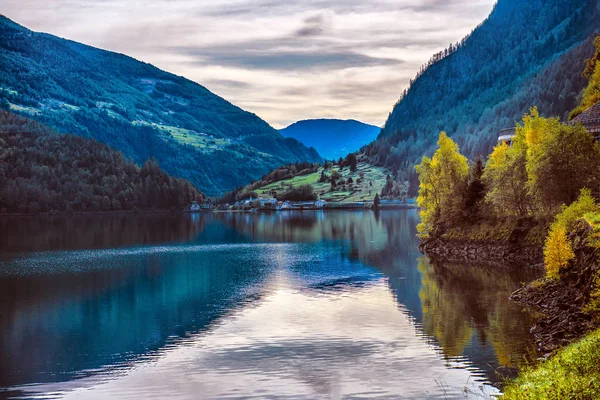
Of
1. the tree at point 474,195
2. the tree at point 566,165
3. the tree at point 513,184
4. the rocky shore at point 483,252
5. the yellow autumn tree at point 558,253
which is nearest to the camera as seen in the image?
the yellow autumn tree at point 558,253

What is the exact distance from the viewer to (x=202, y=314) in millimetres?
67125

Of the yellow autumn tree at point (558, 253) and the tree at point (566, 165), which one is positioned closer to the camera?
the yellow autumn tree at point (558, 253)

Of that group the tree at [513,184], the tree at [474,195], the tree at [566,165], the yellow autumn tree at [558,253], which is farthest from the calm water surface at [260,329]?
the tree at [513,184]

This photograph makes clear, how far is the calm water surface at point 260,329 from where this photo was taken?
143 ft

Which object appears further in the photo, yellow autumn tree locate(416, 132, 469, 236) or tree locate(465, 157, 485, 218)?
yellow autumn tree locate(416, 132, 469, 236)

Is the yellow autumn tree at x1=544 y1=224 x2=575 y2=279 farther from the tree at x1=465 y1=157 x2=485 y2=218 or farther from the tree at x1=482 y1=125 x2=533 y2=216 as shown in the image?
the tree at x1=465 y1=157 x2=485 y2=218

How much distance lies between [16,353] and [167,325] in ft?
45.0

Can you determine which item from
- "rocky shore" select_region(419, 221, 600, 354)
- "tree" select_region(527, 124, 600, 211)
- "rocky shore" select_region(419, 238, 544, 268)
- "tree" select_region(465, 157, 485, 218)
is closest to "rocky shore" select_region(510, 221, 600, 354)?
"rocky shore" select_region(419, 221, 600, 354)

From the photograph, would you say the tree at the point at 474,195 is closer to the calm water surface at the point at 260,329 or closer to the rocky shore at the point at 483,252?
the rocky shore at the point at 483,252

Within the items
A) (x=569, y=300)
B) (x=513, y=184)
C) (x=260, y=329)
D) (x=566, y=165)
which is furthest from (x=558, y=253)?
(x=513, y=184)

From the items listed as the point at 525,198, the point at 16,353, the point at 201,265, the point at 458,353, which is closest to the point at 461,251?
the point at 525,198

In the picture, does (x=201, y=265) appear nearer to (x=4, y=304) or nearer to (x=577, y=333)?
(x=4, y=304)

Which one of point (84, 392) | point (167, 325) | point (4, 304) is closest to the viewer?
point (84, 392)

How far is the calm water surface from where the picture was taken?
43562 mm
